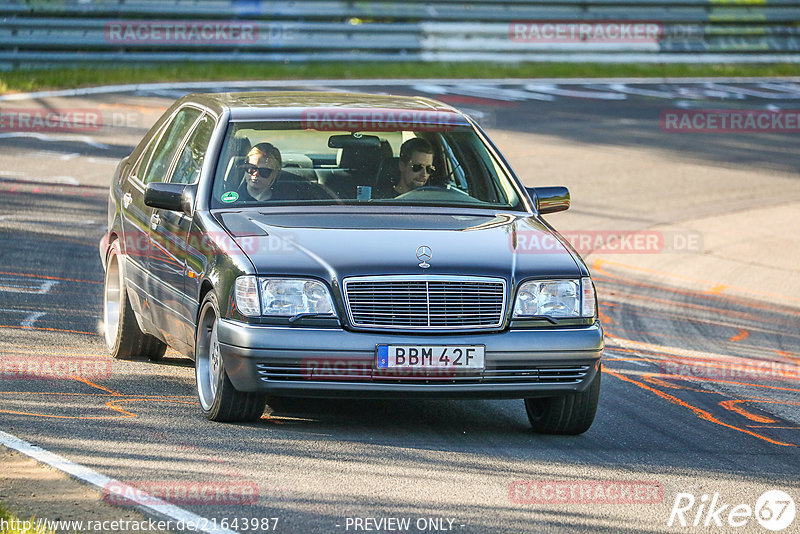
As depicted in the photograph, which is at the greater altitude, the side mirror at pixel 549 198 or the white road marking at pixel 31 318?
the side mirror at pixel 549 198

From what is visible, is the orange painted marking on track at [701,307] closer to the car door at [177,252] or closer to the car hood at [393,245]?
the car hood at [393,245]

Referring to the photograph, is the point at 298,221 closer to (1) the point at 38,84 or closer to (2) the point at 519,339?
(2) the point at 519,339

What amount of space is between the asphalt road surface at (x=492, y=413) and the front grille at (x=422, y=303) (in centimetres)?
60

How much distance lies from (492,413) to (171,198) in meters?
2.10

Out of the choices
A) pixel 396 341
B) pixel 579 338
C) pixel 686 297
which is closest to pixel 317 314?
pixel 396 341

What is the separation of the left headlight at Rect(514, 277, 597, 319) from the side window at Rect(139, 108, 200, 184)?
2.63m

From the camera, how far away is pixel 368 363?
251 inches

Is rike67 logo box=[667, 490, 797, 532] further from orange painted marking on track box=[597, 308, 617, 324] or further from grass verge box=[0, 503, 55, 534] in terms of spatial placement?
orange painted marking on track box=[597, 308, 617, 324]

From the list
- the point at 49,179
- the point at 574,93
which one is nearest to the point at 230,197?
the point at 49,179
